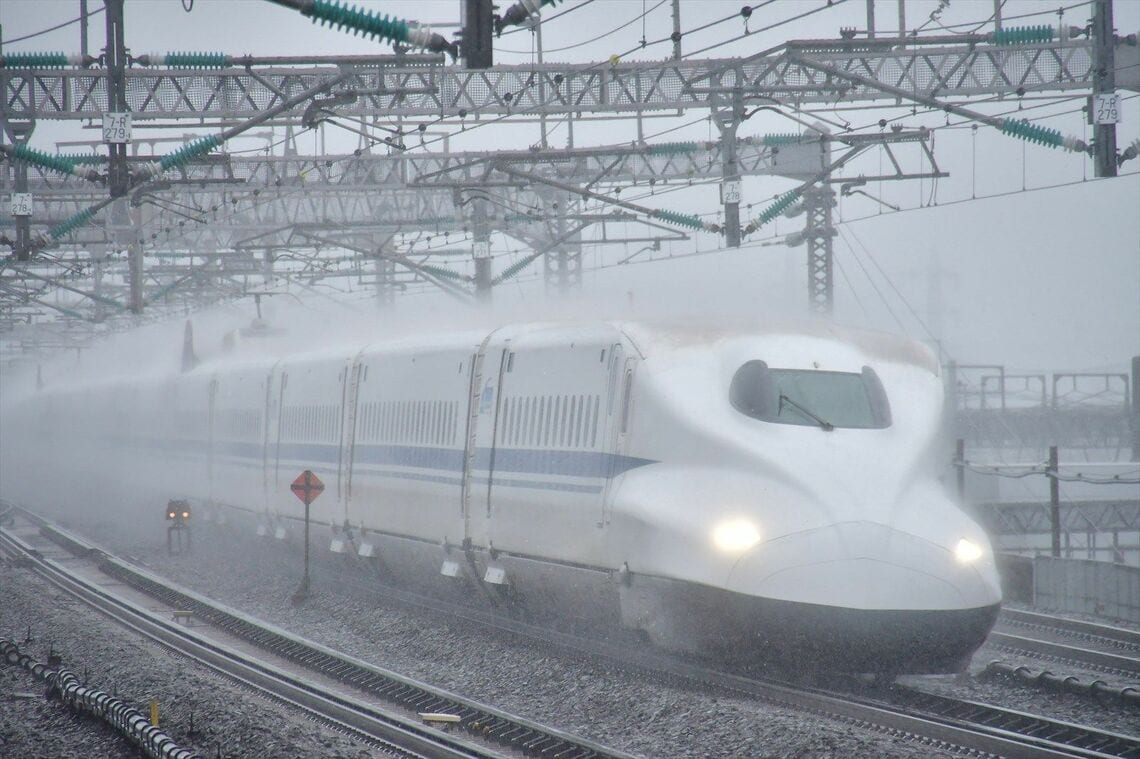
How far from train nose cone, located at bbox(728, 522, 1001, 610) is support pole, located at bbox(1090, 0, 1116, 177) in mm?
9158

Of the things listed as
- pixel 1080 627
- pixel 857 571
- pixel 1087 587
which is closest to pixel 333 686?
pixel 857 571

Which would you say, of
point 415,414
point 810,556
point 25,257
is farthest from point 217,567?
point 810,556

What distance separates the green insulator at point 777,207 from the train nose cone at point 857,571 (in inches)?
492

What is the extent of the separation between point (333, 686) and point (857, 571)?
6126 millimetres

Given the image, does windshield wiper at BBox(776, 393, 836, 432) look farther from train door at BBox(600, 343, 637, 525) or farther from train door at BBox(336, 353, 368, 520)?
train door at BBox(336, 353, 368, 520)

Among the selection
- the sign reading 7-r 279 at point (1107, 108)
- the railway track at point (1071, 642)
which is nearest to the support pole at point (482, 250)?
the sign reading 7-r 279 at point (1107, 108)

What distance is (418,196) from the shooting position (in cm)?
3722

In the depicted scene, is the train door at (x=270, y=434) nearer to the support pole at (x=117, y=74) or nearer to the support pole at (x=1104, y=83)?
the support pole at (x=117, y=74)

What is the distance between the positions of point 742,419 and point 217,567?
58.4ft

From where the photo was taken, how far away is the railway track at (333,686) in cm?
1090

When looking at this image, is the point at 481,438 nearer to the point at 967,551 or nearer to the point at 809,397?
the point at 809,397

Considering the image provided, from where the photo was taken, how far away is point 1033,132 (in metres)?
20.9

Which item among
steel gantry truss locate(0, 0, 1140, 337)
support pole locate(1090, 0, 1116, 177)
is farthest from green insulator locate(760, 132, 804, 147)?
support pole locate(1090, 0, 1116, 177)

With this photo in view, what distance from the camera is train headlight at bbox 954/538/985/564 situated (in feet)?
36.5
